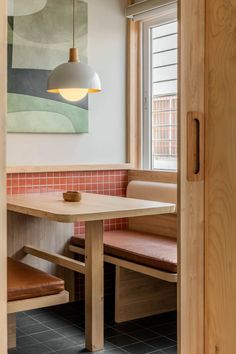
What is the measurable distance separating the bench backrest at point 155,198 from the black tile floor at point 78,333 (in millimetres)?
654

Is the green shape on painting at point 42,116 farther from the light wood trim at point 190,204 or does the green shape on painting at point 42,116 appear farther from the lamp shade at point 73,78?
the light wood trim at point 190,204

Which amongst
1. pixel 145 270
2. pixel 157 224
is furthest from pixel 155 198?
pixel 145 270

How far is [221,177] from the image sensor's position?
6.12 feet

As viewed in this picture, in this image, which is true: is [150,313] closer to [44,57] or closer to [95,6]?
[44,57]

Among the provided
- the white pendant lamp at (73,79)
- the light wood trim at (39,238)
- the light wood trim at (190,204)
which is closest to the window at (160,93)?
the light wood trim at (39,238)

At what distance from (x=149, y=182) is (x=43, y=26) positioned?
148 centimetres

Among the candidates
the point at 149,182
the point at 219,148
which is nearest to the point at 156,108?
the point at 149,182

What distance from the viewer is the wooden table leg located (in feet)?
10.2

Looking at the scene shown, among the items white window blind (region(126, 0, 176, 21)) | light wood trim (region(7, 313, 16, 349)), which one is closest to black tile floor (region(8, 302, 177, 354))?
light wood trim (region(7, 313, 16, 349))

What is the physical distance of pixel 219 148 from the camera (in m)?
1.86

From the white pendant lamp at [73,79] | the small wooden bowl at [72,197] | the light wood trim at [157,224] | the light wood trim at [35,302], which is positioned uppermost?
the white pendant lamp at [73,79]

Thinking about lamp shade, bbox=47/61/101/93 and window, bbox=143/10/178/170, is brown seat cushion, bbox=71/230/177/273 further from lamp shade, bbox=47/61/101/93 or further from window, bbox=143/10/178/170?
lamp shade, bbox=47/61/101/93

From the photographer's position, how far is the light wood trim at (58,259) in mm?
3258

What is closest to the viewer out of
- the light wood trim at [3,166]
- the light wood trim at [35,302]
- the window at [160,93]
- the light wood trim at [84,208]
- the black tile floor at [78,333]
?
the light wood trim at [3,166]
